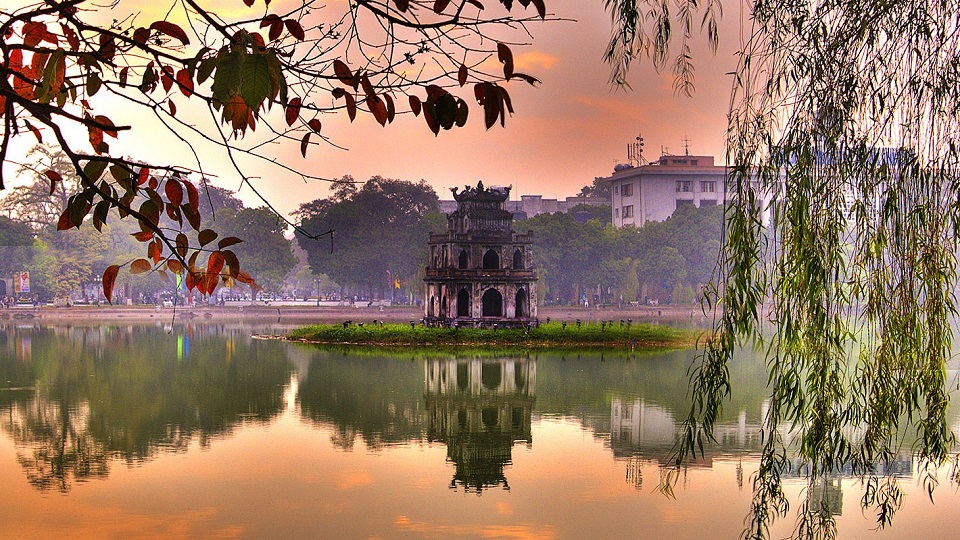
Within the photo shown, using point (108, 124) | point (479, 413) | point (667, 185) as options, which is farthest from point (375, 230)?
point (108, 124)

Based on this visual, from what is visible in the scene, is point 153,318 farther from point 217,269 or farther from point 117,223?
point 217,269

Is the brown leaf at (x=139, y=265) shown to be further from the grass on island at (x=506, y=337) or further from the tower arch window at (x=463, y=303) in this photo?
the tower arch window at (x=463, y=303)

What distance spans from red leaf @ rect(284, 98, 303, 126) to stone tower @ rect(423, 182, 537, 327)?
35.6 meters

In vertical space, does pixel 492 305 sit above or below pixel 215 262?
below

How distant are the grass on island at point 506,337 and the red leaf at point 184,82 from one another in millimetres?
31576

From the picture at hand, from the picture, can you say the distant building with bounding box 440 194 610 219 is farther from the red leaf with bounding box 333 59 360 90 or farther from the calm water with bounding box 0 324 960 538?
the red leaf with bounding box 333 59 360 90

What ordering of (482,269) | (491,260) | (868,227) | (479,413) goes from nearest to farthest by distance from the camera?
(868,227) → (479,413) → (482,269) → (491,260)

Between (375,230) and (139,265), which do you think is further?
(375,230)

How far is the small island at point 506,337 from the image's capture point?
37.1 m

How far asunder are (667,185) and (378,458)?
195ft

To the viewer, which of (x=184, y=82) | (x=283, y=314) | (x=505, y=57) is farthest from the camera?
(x=283, y=314)

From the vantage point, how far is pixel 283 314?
65188 millimetres

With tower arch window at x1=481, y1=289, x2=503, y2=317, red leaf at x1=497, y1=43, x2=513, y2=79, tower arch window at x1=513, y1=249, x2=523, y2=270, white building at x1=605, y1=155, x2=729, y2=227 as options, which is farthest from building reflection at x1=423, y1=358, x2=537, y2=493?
white building at x1=605, y1=155, x2=729, y2=227

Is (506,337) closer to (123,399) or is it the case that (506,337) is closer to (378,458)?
(123,399)
